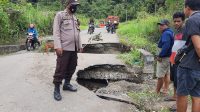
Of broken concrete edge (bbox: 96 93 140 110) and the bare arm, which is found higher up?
the bare arm

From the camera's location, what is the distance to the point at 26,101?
6.60 meters

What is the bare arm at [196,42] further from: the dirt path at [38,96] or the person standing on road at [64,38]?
the person standing on road at [64,38]

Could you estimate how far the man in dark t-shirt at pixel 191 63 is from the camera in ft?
14.9

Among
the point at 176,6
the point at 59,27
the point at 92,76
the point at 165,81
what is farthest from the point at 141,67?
the point at 176,6

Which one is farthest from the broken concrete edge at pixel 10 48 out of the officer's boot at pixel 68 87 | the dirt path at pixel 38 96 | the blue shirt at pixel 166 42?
the blue shirt at pixel 166 42

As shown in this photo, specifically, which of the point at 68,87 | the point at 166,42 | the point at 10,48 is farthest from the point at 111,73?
the point at 10,48

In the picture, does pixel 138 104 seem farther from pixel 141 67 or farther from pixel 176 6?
pixel 176 6

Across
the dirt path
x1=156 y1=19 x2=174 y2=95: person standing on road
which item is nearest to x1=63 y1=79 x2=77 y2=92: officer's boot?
the dirt path

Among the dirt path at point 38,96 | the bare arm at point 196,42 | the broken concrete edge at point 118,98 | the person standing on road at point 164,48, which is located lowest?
the broken concrete edge at point 118,98

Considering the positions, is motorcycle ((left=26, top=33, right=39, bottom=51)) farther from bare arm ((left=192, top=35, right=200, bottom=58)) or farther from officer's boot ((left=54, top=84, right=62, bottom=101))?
bare arm ((left=192, top=35, right=200, bottom=58))

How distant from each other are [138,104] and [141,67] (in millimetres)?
3375

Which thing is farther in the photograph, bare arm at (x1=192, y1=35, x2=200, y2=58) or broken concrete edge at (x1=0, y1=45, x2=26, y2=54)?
broken concrete edge at (x1=0, y1=45, x2=26, y2=54)

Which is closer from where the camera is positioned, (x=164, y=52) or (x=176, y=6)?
(x=164, y=52)

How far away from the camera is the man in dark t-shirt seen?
4.54 m
